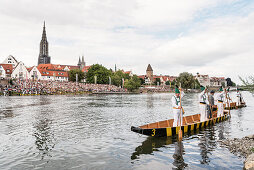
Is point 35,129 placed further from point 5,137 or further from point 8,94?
point 8,94

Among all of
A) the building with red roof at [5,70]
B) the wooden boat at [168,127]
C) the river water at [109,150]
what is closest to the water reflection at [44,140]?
the river water at [109,150]

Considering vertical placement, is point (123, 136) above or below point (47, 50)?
below

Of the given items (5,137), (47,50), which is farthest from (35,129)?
(47,50)

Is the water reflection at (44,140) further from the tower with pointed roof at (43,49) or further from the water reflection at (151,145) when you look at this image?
the tower with pointed roof at (43,49)

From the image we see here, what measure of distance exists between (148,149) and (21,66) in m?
114

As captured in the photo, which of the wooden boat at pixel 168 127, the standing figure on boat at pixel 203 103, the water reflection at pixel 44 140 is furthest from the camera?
the standing figure on boat at pixel 203 103

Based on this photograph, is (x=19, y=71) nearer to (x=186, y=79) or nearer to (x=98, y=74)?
(x=98, y=74)

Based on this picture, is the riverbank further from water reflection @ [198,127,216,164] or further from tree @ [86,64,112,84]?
tree @ [86,64,112,84]

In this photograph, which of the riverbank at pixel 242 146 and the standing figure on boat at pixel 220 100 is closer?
the riverbank at pixel 242 146

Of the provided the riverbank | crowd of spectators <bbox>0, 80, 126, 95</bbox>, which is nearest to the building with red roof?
crowd of spectators <bbox>0, 80, 126, 95</bbox>

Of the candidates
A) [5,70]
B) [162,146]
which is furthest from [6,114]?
[5,70]

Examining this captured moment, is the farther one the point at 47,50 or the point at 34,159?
the point at 47,50

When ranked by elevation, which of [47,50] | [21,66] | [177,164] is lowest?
[177,164]

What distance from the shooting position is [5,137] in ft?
44.7
